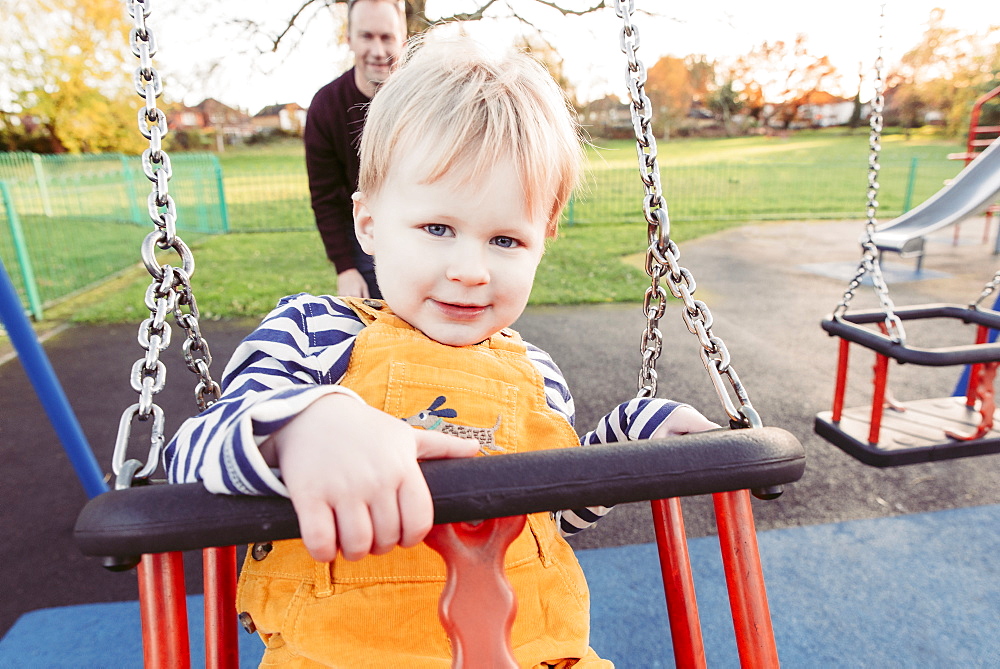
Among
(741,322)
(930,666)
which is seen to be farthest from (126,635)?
(741,322)

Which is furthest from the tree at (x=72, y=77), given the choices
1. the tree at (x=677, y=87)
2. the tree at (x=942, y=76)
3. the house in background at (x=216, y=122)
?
the tree at (x=942, y=76)

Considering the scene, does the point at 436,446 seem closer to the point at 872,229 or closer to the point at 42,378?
the point at 42,378

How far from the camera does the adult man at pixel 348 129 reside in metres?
2.38

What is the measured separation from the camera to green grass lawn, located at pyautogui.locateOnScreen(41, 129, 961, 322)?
19.9 ft

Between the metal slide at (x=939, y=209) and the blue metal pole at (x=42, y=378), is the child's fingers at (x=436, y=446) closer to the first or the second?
the blue metal pole at (x=42, y=378)

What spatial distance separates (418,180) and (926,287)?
270 inches

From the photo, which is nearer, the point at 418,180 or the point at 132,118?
the point at 418,180

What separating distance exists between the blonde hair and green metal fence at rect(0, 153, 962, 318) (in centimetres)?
323

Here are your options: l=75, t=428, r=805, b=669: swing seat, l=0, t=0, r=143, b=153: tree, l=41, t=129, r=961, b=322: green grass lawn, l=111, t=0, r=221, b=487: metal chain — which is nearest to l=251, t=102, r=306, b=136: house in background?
l=41, t=129, r=961, b=322: green grass lawn

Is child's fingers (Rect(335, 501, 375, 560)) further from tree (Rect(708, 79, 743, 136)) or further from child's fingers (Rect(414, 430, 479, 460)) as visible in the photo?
tree (Rect(708, 79, 743, 136))

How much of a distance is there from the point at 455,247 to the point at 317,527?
452mm

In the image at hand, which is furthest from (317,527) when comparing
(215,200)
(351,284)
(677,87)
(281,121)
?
(677,87)

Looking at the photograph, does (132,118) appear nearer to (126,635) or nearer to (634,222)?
(634,222)

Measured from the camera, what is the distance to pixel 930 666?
5.71ft
